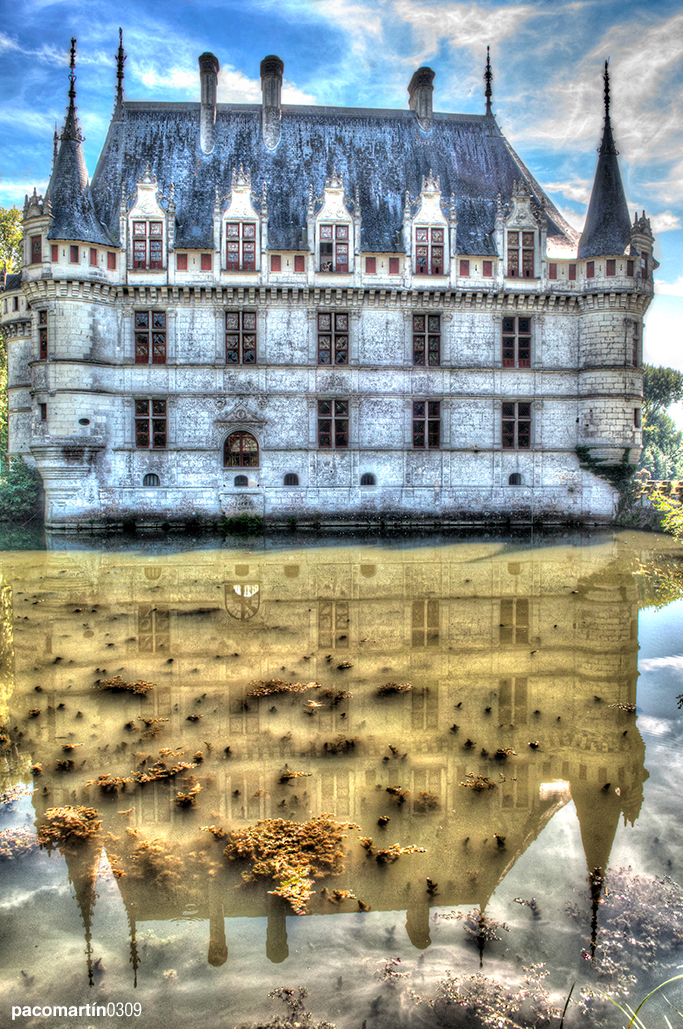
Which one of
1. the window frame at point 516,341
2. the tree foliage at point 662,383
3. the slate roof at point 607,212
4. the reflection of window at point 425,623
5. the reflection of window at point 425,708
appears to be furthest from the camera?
the tree foliage at point 662,383

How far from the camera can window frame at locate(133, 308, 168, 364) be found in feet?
80.4

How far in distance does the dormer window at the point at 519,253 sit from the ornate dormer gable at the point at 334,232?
20.5 ft

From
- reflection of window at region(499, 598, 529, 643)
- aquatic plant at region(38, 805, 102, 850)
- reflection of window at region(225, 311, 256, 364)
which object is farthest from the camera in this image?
reflection of window at region(225, 311, 256, 364)

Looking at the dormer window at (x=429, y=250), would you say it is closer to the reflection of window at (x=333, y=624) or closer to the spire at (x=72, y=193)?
the spire at (x=72, y=193)

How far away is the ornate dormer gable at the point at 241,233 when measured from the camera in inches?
971

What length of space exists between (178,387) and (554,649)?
19177mm

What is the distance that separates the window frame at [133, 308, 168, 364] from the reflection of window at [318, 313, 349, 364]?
19.3 ft

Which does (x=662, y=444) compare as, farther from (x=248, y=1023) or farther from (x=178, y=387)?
(x=248, y=1023)

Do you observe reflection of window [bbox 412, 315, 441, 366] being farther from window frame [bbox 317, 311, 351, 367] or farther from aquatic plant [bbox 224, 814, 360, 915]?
aquatic plant [bbox 224, 814, 360, 915]

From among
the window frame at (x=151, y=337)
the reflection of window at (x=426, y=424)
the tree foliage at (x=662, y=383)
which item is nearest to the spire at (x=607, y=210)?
the reflection of window at (x=426, y=424)

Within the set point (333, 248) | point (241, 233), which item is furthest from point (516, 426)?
point (241, 233)

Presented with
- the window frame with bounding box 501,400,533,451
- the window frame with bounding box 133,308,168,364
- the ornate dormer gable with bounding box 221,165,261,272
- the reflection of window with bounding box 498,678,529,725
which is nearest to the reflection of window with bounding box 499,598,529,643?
the reflection of window with bounding box 498,678,529,725

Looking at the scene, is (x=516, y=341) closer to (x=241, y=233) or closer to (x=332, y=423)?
(x=332, y=423)

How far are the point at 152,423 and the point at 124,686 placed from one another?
1849cm
